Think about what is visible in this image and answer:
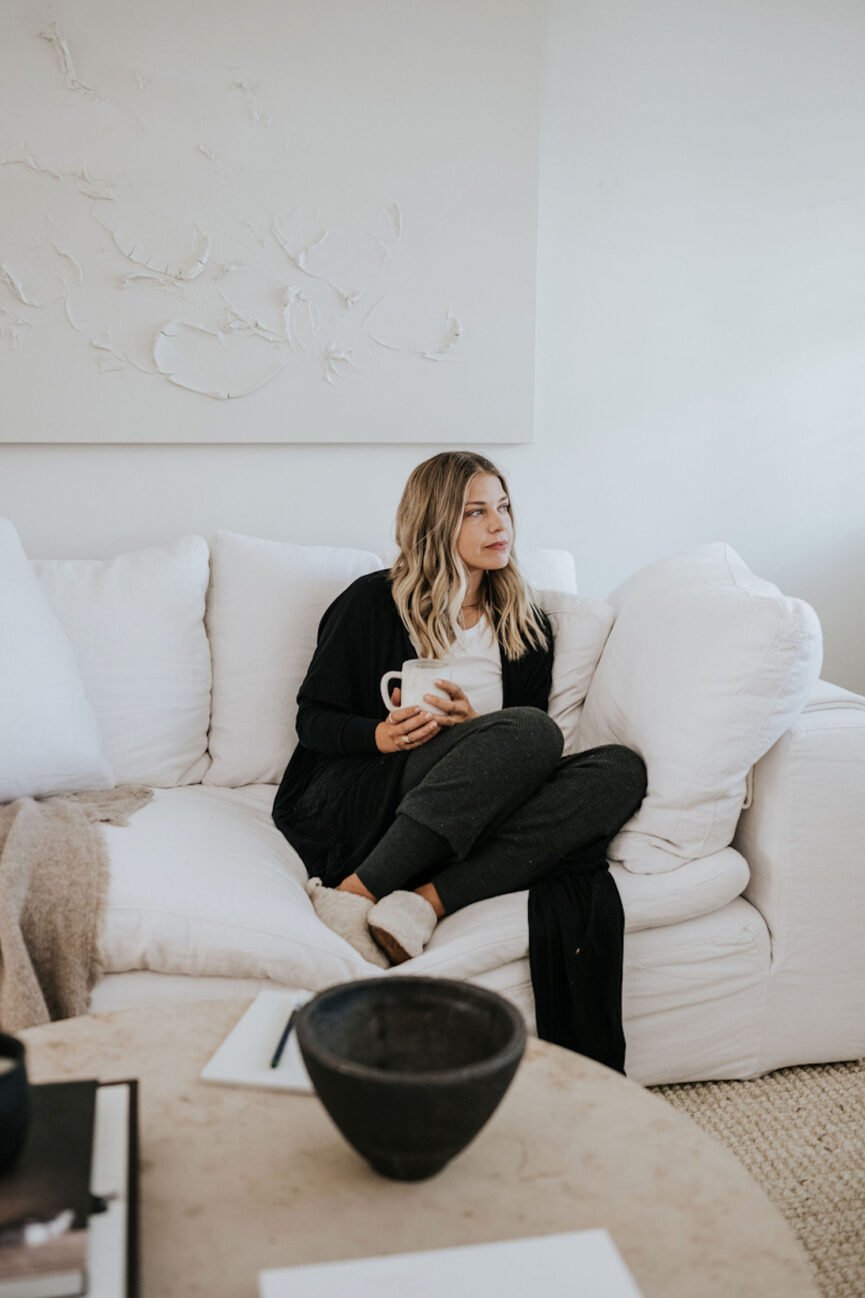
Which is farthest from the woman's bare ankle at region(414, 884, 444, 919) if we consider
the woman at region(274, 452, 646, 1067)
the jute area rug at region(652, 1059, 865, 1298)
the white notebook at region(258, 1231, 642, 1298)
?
the white notebook at region(258, 1231, 642, 1298)

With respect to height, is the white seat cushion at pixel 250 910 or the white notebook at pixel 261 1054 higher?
the white notebook at pixel 261 1054

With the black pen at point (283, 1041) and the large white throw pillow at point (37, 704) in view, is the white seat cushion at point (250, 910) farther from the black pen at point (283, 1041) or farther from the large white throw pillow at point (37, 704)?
the black pen at point (283, 1041)

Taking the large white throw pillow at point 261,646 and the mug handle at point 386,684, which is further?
the large white throw pillow at point 261,646

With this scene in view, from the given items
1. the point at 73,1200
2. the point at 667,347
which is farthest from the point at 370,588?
the point at 73,1200

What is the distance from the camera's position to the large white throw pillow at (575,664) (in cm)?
215

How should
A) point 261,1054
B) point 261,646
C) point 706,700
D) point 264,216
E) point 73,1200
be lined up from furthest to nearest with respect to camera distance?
point 264,216 → point 261,646 → point 706,700 → point 261,1054 → point 73,1200

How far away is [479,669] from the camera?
7.00 ft

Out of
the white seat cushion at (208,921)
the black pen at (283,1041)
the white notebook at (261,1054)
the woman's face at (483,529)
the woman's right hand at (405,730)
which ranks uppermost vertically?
the woman's face at (483,529)

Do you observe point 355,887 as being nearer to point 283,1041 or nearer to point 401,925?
point 401,925

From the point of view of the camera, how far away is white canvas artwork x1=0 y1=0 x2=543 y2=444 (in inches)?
91.2

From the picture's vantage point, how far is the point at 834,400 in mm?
2801

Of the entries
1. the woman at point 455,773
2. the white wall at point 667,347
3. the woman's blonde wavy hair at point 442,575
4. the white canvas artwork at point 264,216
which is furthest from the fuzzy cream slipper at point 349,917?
the white canvas artwork at point 264,216

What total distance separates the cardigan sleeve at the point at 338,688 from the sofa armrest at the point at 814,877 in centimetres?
70

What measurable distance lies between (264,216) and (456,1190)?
216 centimetres
